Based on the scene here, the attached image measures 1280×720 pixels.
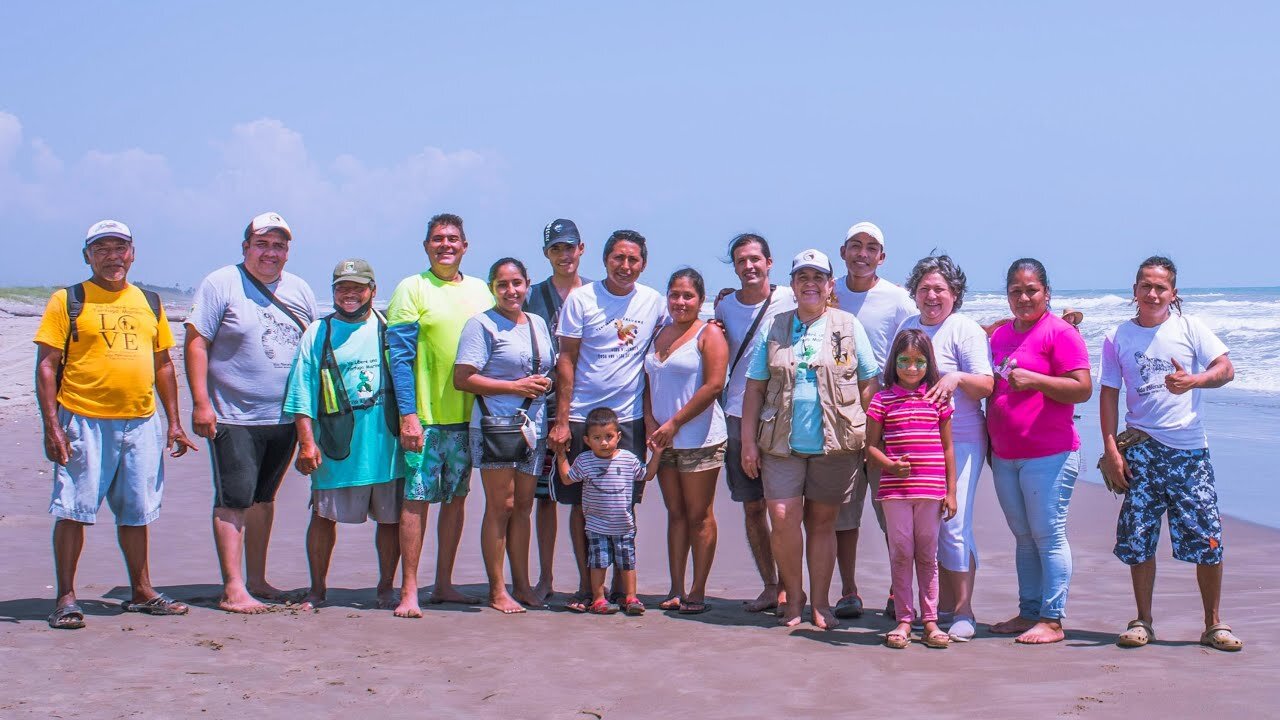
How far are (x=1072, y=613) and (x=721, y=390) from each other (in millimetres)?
2256

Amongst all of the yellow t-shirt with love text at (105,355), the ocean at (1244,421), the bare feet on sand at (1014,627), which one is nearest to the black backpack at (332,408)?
the yellow t-shirt with love text at (105,355)

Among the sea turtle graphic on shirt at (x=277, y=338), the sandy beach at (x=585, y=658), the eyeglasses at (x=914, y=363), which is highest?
the sea turtle graphic on shirt at (x=277, y=338)

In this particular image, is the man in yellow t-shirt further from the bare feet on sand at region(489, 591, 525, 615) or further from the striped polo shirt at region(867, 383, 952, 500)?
the striped polo shirt at region(867, 383, 952, 500)

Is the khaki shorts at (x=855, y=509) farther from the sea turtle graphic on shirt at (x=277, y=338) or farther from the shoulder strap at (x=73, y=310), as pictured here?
the shoulder strap at (x=73, y=310)

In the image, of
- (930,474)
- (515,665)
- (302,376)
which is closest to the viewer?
(515,665)

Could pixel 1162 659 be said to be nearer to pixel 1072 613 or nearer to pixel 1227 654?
pixel 1227 654

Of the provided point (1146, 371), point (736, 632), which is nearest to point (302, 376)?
point (736, 632)

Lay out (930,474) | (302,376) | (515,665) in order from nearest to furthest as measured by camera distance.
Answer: (515,665) → (930,474) → (302,376)

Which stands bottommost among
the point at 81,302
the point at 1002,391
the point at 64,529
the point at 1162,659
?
the point at 1162,659

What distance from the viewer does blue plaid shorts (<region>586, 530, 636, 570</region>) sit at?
19.9 ft

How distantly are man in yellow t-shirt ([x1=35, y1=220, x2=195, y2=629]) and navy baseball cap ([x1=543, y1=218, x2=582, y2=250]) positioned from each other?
205 centimetres

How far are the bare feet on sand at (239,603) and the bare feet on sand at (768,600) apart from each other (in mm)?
2533

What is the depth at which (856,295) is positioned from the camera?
615 centimetres

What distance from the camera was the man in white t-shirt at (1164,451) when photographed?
17.8 feet
